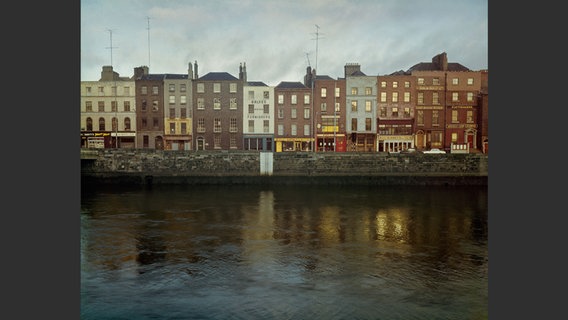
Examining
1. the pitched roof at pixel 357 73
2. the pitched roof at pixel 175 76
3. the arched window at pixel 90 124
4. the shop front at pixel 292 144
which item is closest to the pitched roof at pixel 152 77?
the pitched roof at pixel 175 76

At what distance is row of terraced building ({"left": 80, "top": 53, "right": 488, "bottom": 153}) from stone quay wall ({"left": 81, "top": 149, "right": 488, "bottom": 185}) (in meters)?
14.1

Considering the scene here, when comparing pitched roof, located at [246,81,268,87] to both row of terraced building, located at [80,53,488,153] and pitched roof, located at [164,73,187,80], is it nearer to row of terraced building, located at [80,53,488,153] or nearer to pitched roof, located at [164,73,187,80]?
row of terraced building, located at [80,53,488,153]

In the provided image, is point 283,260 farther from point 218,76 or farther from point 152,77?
point 152,77

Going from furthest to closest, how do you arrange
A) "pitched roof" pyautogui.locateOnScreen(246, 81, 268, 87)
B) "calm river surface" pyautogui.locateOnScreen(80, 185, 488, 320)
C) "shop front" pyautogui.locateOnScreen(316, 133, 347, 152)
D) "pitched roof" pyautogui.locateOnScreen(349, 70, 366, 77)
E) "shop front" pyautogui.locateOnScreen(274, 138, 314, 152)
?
"pitched roof" pyautogui.locateOnScreen(246, 81, 268, 87), "pitched roof" pyautogui.locateOnScreen(349, 70, 366, 77), "shop front" pyautogui.locateOnScreen(274, 138, 314, 152), "shop front" pyautogui.locateOnScreen(316, 133, 347, 152), "calm river surface" pyautogui.locateOnScreen(80, 185, 488, 320)

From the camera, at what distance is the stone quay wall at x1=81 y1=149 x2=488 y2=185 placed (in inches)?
1496

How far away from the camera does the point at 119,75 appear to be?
189 ft

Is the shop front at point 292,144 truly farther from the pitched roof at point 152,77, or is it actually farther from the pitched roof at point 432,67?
the pitched roof at point 152,77

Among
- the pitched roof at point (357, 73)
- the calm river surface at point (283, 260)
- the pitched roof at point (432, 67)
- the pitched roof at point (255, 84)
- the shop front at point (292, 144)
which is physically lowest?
the calm river surface at point (283, 260)

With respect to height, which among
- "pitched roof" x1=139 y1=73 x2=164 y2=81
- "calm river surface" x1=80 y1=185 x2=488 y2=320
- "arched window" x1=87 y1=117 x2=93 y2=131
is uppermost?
"pitched roof" x1=139 y1=73 x2=164 y2=81

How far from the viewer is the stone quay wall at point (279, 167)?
38.0m

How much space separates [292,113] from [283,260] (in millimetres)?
39581

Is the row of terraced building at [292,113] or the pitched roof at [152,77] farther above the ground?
→ the pitched roof at [152,77]

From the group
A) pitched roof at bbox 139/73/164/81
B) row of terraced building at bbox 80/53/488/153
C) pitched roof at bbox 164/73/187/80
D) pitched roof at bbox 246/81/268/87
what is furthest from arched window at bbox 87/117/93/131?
pitched roof at bbox 246/81/268/87

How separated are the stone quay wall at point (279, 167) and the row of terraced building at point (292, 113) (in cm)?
1406
